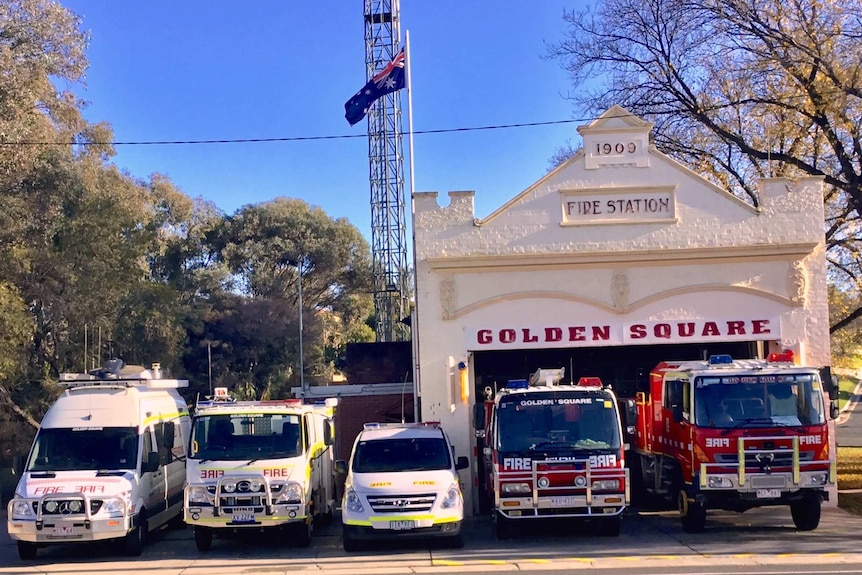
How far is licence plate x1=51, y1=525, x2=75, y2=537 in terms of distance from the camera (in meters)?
13.8

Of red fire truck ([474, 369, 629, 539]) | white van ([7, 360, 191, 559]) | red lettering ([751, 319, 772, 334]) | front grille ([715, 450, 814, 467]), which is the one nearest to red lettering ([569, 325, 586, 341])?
red fire truck ([474, 369, 629, 539])

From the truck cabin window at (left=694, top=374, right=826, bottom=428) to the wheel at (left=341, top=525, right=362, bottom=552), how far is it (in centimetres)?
584

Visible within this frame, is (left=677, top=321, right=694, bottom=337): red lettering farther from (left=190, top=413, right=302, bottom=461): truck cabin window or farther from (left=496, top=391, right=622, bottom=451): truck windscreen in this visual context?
(left=190, top=413, right=302, bottom=461): truck cabin window

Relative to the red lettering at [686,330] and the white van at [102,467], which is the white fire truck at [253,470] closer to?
the white van at [102,467]

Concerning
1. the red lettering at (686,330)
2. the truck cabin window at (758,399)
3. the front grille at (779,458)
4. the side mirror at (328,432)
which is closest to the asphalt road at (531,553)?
the front grille at (779,458)

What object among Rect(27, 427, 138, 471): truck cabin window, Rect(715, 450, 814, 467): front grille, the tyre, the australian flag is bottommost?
the tyre

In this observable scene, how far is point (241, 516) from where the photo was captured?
46.6ft

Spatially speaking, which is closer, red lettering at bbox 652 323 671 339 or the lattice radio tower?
red lettering at bbox 652 323 671 339

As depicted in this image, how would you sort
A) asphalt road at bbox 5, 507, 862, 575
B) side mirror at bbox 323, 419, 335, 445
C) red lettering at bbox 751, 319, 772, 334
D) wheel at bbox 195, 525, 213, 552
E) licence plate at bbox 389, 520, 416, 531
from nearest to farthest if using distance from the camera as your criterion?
asphalt road at bbox 5, 507, 862, 575, licence plate at bbox 389, 520, 416, 531, wheel at bbox 195, 525, 213, 552, side mirror at bbox 323, 419, 335, 445, red lettering at bbox 751, 319, 772, 334

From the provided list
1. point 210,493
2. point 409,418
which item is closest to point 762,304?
point 409,418

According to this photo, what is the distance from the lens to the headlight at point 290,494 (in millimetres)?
14336

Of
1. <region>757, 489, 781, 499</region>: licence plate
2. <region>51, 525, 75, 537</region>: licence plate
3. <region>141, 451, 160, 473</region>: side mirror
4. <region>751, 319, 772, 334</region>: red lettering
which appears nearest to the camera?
<region>51, 525, 75, 537</region>: licence plate

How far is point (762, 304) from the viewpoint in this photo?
732 inches

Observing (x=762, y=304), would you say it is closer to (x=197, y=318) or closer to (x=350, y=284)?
(x=197, y=318)
